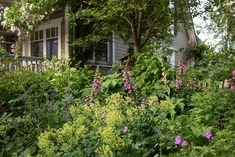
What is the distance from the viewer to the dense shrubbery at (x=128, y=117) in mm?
2918

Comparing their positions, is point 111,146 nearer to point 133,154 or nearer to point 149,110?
point 133,154

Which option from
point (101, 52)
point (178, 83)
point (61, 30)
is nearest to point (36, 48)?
point (61, 30)

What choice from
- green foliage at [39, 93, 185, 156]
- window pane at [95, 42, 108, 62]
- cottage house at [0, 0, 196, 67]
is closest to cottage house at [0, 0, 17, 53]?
cottage house at [0, 0, 196, 67]

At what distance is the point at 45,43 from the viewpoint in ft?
46.9

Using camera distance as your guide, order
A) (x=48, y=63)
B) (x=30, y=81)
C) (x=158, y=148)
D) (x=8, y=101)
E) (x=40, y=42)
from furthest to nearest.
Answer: (x=40, y=42)
(x=48, y=63)
(x=30, y=81)
(x=8, y=101)
(x=158, y=148)

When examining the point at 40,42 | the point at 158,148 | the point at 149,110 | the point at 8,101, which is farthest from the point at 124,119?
the point at 40,42

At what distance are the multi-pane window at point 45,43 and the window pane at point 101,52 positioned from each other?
1.56 metres

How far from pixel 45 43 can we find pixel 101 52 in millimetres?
2209

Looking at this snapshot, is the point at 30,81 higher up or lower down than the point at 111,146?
higher up

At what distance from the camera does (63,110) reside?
3883mm

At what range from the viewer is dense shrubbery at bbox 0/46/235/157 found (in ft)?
9.57

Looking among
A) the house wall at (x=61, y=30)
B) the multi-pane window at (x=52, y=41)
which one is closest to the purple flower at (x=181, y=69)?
the house wall at (x=61, y=30)

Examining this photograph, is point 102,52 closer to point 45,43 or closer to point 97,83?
point 45,43

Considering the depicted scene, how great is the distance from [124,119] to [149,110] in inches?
10.3
